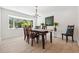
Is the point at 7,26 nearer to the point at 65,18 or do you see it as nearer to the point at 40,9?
the point at 40,9

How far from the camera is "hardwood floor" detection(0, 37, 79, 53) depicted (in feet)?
7.66

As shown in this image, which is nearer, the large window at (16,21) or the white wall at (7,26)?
the white wall at (7,26)

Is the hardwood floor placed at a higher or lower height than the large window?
lower

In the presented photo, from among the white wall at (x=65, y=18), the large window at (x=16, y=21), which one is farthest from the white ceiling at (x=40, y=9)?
the large window at (x=16, y=21)

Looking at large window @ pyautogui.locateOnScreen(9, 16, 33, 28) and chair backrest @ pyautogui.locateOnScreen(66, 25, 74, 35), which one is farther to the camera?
large window @ pyautogui.locateOnScreen(9, 16, 33, 28)

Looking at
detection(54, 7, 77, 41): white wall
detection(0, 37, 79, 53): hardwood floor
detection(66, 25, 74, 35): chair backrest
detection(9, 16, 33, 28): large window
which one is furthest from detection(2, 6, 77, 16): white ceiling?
detection(0, 37, 79, 53): hardwood floor

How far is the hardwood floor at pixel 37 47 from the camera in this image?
234cm

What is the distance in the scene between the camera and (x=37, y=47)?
253 cm

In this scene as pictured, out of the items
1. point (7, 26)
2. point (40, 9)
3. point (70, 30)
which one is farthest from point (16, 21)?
point (70, 30)

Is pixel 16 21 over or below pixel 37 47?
over

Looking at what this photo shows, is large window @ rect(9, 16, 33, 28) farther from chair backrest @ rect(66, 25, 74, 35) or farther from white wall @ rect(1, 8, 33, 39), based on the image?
chair backrest @ rect(66, 25, 74, 35)

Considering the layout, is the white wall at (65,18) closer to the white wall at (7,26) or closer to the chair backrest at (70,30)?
the chair backrest at (70,30)

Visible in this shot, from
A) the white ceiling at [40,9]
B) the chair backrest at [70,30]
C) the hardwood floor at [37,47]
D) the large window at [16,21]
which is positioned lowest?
the hardwood floor at [37,47]
